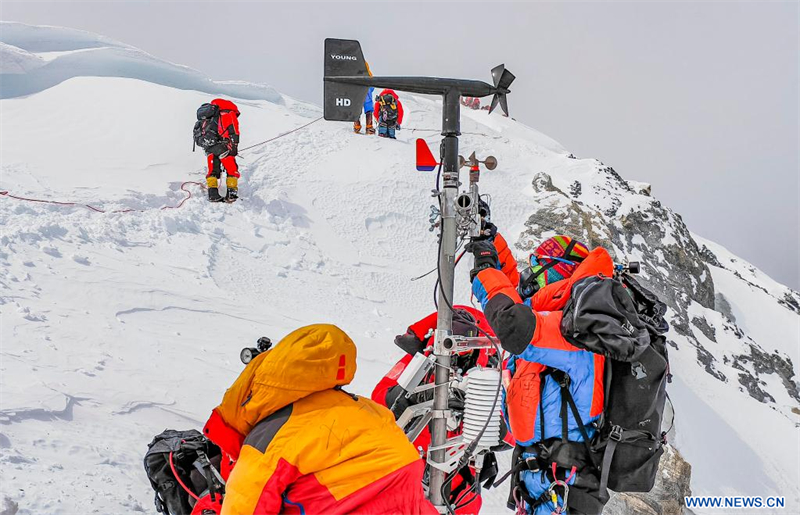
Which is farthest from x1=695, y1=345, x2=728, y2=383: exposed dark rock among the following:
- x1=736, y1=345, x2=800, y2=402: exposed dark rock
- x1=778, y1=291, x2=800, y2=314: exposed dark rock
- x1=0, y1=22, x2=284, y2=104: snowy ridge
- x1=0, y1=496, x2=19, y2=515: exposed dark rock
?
x1=0, y1=22, x2=284, y2=104: snowy ridge

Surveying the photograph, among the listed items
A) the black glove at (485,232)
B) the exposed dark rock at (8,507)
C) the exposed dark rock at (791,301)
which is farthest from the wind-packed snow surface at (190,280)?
the exposed dark rock at (791,301)

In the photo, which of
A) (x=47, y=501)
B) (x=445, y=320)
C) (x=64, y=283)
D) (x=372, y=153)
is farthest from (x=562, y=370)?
(x=372, y=153)

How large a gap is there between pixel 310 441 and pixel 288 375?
10.5 inches

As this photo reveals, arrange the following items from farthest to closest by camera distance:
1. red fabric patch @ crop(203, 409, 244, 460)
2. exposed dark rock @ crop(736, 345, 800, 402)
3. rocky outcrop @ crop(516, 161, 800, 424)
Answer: exposed dark rock @ crop(736, 345, 800, 402) < rocky outcrop @ crop(516, 161, 800, 424) < red fabric patch @ crop(203, 409, 244, 460)

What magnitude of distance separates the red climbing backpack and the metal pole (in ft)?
23.6

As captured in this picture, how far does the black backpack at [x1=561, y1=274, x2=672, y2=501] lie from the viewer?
100 inches

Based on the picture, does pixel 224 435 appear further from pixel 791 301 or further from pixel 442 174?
pixel 791 301

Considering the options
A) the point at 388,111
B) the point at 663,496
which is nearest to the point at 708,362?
the point at 663,496

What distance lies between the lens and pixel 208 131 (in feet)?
29.8

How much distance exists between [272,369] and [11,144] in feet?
35.6

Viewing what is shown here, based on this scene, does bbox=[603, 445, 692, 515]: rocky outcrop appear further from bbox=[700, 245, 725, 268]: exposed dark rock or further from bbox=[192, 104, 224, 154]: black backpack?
bbox=[700, 245, 725, 268]: exposed dark rock

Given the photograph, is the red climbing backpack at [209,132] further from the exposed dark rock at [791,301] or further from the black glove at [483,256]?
the exposed dark rock at [791,301]

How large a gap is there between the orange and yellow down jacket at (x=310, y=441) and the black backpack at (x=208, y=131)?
7762 millimetres

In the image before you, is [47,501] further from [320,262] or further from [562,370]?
[320,262]
